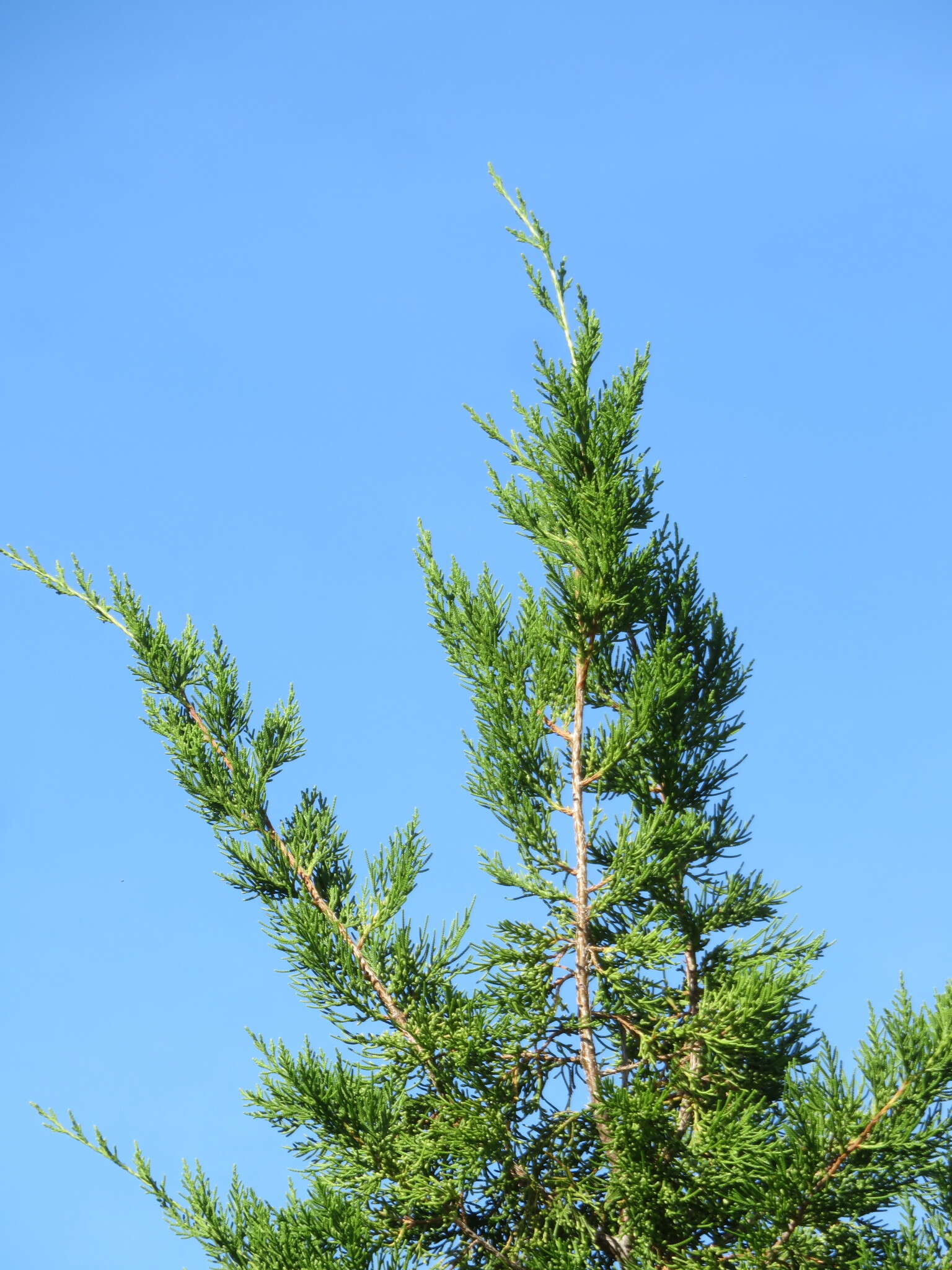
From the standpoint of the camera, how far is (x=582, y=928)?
6.35 meters

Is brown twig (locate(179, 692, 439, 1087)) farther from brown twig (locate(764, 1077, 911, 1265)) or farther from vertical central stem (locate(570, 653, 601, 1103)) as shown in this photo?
brown twig (locate(764, 1077, 911, 1265))

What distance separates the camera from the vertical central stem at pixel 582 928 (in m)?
6.21

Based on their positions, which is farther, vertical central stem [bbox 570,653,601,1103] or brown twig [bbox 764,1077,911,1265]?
vertical central stem [bbox 570,653,601,1103]

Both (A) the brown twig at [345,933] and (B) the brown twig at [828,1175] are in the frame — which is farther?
(A) the brown twig at [345,933]

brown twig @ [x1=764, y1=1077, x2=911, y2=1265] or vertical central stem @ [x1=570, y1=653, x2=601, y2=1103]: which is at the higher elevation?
vertical central stem @ [x1=570, y1=653, x2=601, y2=1103]

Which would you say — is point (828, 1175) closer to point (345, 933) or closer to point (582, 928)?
point (582, 928)

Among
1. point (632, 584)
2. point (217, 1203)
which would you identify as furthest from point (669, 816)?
point (217, 1203)

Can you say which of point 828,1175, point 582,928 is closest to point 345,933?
point 582,928

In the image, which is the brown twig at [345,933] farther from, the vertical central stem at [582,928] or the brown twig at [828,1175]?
the brown twig at [828,1175]

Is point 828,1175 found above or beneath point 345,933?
beneath

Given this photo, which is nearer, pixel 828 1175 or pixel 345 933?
pixel 828 1175

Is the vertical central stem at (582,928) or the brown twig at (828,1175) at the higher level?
the vertical central stem at (582,928)

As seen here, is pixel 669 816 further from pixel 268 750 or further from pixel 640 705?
pixel 268 750

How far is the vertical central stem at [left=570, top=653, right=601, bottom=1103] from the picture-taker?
6207 mm
